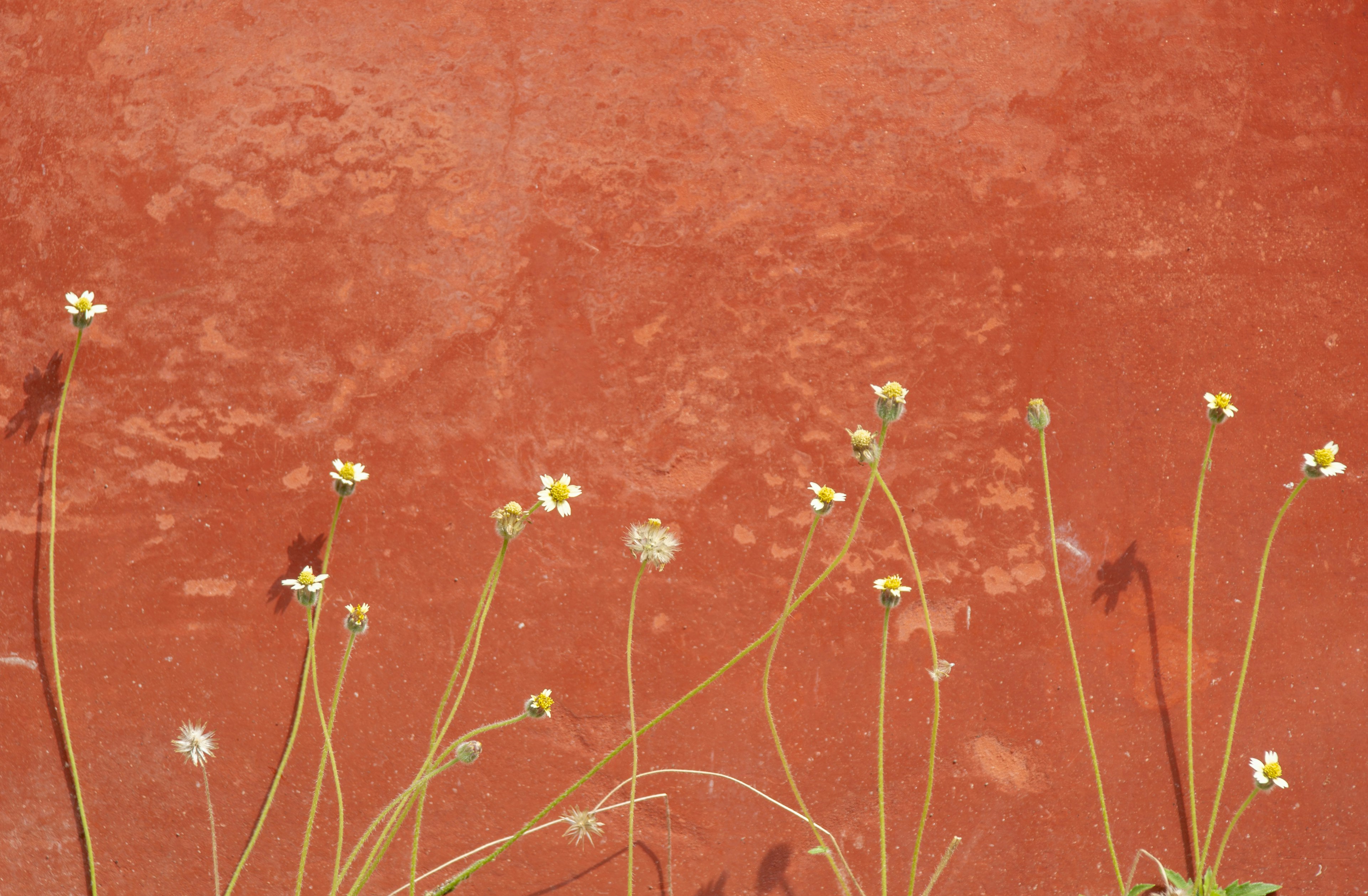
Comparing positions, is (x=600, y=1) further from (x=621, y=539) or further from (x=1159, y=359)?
(x=1159, y=359)

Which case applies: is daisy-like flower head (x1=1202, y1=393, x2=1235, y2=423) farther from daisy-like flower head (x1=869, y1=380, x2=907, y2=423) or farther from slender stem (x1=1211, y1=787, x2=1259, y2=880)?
slender stem (x1=1211, y1=787, x2=1259, y2=880)

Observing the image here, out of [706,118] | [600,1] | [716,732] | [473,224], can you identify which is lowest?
[716,732]

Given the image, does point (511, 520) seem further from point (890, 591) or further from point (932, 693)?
point (932, 693)

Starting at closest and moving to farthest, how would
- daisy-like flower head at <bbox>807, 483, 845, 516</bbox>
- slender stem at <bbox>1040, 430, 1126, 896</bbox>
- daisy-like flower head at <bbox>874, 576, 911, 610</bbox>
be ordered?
daisy-like flower head at <bbox>807, 483, 845, 516</bbox> → daisy-like flower head at <bbox>874, 576, 911, 610</bbox> → slender stem at <bbox>1040, 430, 1126, 896</bbox>

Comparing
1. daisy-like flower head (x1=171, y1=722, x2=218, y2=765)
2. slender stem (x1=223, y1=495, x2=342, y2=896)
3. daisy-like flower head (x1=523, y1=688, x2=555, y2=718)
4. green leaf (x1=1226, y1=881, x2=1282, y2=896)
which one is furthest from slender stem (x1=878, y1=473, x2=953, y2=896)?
daisy-like flower head (x1=171, y1=722, x2=218, y2=765)

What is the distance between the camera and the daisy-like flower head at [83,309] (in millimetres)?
3137

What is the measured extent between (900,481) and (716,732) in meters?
1.12

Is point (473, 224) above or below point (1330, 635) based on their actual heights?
above

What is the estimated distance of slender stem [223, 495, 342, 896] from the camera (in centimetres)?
335

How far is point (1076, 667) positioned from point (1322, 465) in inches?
39.1

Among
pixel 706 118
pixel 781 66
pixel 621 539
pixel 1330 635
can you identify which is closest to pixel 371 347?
pixel 621 539

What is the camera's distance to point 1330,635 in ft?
11.4

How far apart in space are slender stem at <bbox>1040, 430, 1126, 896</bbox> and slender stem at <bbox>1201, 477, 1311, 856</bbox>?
31 cm

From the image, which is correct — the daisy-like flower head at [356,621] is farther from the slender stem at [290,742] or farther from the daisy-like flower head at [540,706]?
the daisy-like flower head at [540,706]
